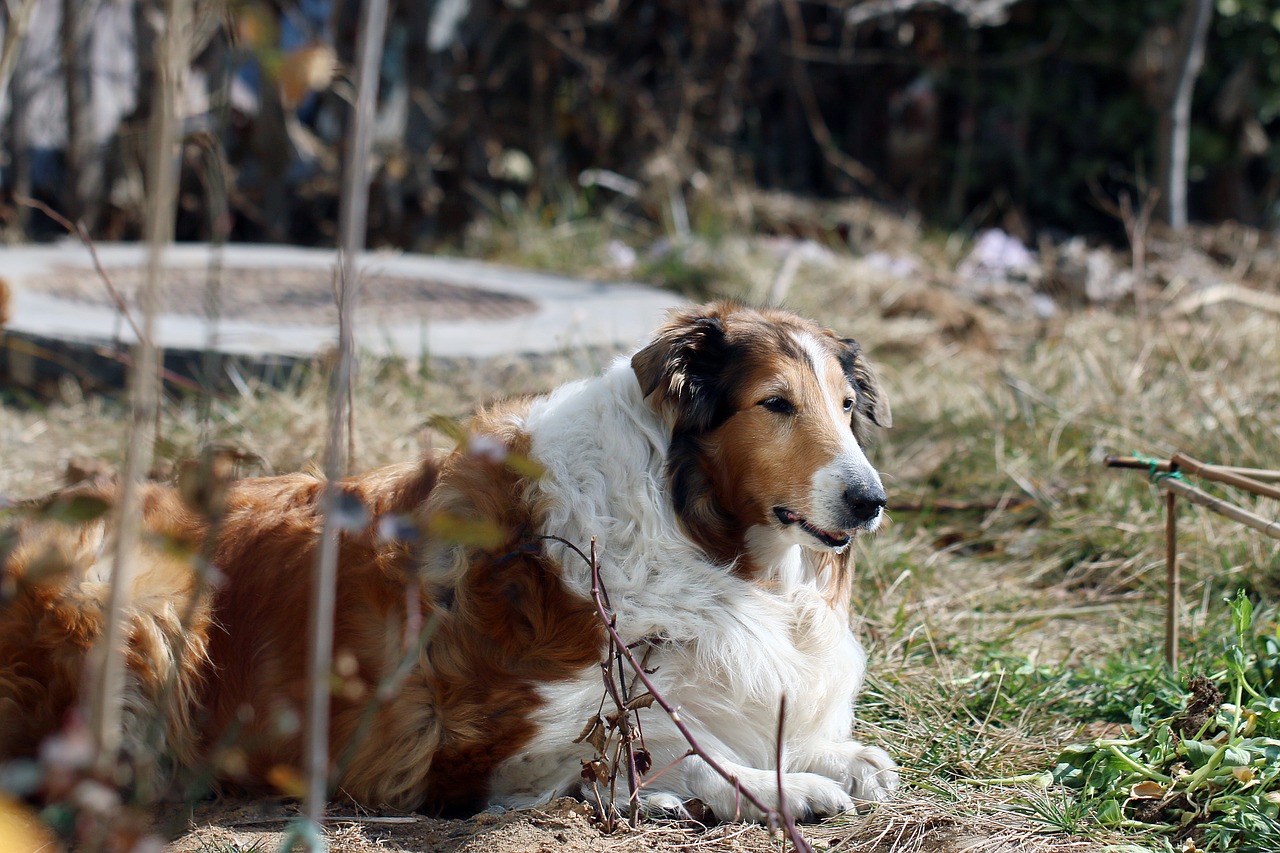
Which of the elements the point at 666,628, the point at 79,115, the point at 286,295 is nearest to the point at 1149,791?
the point at 666,628

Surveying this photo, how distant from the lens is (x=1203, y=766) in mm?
2656

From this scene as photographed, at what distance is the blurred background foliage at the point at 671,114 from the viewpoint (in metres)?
9.00

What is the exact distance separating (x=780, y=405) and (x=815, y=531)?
332 mm

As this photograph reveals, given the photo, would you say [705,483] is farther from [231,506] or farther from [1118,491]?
[1118,491]

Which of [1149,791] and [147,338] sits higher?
[147,338]

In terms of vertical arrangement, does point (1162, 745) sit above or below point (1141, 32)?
below

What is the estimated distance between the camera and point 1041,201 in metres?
10.5

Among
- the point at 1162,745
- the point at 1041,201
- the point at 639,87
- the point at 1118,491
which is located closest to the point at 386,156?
the point at 639,87

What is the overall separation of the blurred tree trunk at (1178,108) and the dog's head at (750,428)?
6.06 metres

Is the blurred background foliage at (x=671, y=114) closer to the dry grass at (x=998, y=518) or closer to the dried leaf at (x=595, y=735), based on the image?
the dry grass at (x=998, y=518)

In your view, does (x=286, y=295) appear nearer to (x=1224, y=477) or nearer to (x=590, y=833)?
(x=590, y=833)

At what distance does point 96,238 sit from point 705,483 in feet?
25.8

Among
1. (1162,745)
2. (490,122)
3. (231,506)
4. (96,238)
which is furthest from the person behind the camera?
(490,122)

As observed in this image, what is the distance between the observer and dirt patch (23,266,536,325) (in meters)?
6.30
